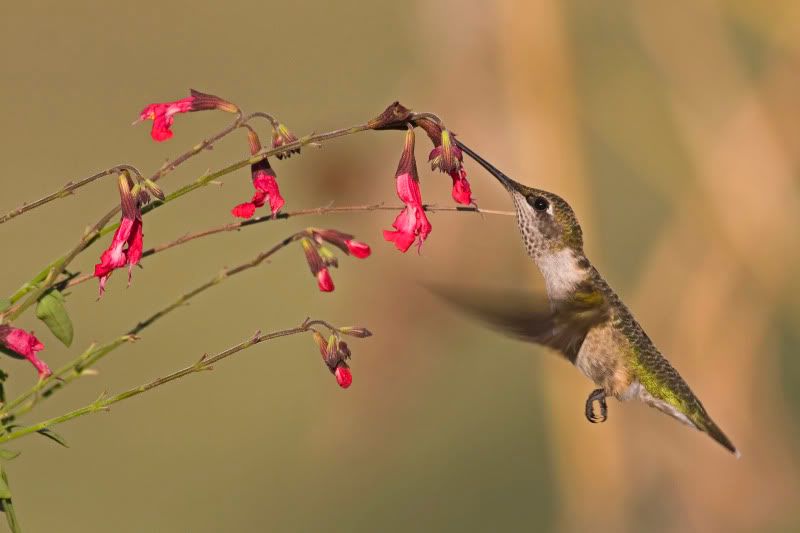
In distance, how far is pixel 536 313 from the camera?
2.05m

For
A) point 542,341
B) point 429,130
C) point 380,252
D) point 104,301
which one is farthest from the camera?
point 104,301

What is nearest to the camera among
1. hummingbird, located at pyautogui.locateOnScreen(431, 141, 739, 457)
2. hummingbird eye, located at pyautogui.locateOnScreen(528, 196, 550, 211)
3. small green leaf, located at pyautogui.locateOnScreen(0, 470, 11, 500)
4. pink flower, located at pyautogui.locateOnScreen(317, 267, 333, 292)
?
small green leaf, located at pyautogui.locateOnScreen(0, 470, 11, 500)

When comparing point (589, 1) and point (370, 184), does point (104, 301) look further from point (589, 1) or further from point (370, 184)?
point (589, 1)

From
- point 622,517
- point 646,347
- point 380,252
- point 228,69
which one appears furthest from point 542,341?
point 228,69

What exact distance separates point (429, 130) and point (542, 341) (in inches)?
25.3

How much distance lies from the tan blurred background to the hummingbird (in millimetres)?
1038

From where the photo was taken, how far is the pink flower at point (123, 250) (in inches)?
62.2

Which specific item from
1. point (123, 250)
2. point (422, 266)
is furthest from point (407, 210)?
point (422, 266)

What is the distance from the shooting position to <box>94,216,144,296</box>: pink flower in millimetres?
1580

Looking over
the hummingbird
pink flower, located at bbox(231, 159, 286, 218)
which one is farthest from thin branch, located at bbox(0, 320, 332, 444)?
the hummingbird

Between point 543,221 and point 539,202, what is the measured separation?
0.05 meters

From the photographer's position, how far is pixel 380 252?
6812mm

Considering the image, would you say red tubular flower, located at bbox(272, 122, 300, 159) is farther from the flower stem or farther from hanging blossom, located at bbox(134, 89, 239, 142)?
the flower stem

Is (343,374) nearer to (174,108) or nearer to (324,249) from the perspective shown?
(324,249)
